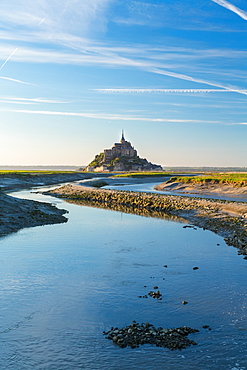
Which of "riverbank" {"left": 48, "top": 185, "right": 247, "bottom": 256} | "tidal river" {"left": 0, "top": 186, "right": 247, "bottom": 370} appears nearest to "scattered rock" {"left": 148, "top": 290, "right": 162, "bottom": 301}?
"tidal river" {"left": 0, "top": 186, "right": 247, "bottom": 370}

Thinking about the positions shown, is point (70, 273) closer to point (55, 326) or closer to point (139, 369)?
point (55, 326)

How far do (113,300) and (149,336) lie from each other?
306 cm

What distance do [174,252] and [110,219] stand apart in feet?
48.8

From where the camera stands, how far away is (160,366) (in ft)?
27.9

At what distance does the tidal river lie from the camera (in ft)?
29.4

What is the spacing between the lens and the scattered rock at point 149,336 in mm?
9484

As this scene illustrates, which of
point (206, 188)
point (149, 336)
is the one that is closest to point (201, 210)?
point (149, 336)

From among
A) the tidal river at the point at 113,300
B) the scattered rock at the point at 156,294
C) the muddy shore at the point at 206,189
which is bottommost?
the tidal river at the point at 113,300

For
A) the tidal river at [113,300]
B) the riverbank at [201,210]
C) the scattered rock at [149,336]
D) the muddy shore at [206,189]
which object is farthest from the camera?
the muddy shore at [206,189]

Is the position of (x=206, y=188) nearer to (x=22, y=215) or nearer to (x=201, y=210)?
(x=201, y=210)

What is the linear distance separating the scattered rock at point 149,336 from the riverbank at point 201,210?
10.7 meters

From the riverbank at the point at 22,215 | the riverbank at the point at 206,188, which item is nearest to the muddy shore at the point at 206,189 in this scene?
the riverbank at the point at 206,188

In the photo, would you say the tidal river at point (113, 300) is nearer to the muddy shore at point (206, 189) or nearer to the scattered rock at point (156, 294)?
the scattered rock at point (156, 294)

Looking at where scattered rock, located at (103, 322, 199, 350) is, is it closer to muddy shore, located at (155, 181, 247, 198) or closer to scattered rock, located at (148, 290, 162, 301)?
scattered rock, located at (148, 290, 162, 301)
